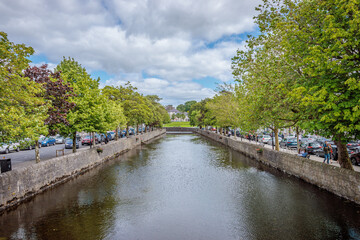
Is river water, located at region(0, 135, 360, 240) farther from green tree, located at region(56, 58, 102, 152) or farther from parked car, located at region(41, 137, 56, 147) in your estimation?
parked car, located at region(41, 137, 56, 147)

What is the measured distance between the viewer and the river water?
32.3 feet

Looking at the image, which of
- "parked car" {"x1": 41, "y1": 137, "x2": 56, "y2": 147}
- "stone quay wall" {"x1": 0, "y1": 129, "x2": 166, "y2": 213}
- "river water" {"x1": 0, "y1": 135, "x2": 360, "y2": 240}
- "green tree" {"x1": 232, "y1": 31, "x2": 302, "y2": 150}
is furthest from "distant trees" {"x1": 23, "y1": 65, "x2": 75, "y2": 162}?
"parked car" {"x1": 41, "y1": 137, "x2": 56, "y2": 147}

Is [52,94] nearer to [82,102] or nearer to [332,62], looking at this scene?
[82,102]

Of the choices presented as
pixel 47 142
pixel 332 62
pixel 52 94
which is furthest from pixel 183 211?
pixel 47 142

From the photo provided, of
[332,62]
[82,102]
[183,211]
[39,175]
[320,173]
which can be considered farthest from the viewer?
[82,102]

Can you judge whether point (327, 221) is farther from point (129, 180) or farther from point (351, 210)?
point (129, 180)

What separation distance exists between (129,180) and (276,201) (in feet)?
36.9

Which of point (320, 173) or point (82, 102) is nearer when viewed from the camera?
point (320, 173)

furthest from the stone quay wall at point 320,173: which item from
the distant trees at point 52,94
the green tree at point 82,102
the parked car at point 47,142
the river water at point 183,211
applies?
the parked car at point 47,142

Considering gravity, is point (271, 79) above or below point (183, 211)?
above

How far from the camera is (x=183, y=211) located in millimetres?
12438

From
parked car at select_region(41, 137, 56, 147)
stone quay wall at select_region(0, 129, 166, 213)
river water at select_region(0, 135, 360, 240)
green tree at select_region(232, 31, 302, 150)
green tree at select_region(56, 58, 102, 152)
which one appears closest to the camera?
river water at select_region(0, 135, 360, 240)

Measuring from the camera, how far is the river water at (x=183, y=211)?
9852 millimetres

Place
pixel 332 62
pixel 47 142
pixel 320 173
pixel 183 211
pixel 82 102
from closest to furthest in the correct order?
pixel 332 62 < pixel 183 211 < pixel 320 173 < pixel 82 102 < pixel 47 142
